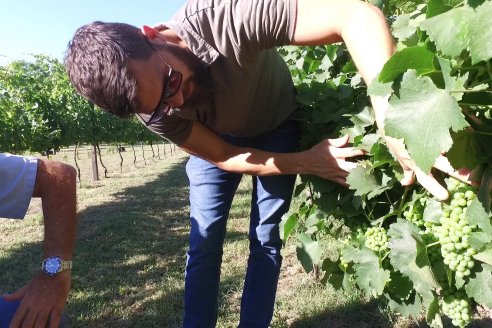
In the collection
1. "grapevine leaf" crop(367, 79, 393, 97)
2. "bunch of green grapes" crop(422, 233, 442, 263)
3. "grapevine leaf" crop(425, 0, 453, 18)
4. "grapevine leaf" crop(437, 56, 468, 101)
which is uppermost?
"grapevine leaf" crop(425, 0, 453, 18)

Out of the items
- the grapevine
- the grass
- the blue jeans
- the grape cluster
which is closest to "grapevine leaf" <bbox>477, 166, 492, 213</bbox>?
the grapevine

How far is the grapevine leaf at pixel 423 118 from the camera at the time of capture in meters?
0.78

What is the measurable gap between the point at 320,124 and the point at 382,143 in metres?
0.81

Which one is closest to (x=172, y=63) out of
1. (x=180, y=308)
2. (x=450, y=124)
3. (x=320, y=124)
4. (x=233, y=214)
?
(x=320, y=124)

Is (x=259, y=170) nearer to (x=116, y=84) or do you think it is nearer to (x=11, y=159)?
(x=116, y=84)

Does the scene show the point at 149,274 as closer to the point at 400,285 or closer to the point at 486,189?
the point at 400,285

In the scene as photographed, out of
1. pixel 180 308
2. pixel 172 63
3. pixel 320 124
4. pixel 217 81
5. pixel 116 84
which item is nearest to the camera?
pixel 116 84

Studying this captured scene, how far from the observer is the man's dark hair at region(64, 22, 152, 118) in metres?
1.54

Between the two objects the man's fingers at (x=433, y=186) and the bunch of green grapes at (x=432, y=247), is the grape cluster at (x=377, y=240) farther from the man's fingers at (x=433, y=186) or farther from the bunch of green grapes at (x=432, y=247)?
the man's fingers at (x=433, y=186)

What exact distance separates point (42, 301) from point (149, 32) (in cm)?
109

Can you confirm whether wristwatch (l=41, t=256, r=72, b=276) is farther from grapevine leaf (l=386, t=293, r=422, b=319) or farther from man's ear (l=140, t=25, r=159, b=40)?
grapevine leaf (l=386, t=293, r=422, b=319)

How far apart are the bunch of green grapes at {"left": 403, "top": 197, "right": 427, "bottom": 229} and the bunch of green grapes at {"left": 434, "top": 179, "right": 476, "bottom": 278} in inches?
5.9

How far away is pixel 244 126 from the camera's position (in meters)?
2.25

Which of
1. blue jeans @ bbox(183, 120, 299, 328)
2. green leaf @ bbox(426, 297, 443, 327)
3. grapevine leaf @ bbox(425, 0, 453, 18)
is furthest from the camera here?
blue jeans @ bbox(183, 120, 299, 328)
